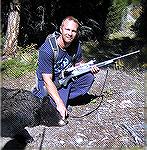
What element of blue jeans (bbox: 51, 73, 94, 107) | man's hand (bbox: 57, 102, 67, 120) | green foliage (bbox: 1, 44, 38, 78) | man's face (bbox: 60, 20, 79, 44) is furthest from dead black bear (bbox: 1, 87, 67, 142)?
green foliage (bbox: 1, 44, 38, 78)

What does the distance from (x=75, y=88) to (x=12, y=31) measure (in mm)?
3745

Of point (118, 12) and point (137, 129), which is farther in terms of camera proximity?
point (118, 12)

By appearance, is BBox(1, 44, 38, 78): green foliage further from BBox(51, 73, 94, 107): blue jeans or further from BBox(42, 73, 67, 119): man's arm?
BBox(42, 73, 67, 119): man's arm

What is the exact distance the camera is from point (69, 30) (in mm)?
4852

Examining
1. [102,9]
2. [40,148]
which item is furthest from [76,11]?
[40,148]

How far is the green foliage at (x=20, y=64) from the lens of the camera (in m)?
7.40

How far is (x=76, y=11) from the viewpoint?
38.9ft

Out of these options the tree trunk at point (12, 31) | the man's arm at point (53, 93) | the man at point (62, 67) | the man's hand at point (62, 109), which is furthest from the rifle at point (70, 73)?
the tree trunk at point (12, 31)

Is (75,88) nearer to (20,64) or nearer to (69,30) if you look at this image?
(69,30)

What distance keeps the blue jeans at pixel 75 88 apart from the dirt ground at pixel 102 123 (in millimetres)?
266

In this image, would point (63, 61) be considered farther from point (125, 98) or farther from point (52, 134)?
point (125, 98)

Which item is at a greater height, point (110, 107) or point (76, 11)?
point (76, 11)

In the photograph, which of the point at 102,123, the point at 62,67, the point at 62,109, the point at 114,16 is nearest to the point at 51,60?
the point at 62,67

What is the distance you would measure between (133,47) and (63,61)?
6.28 meters
